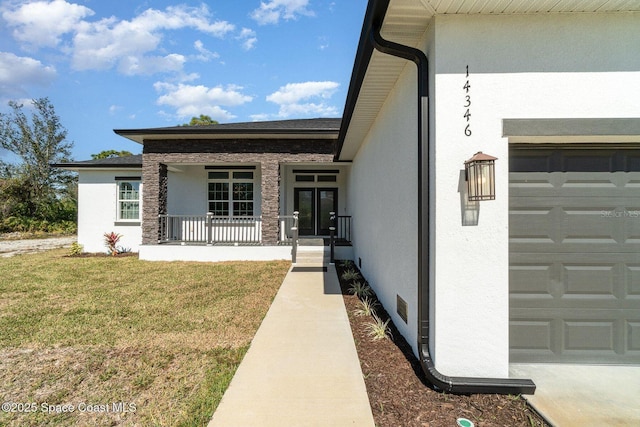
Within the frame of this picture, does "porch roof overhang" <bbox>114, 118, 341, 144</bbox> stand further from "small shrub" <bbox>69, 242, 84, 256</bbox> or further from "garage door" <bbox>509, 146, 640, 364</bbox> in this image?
"garage door" <bbox>509, 146, 640, 364</bbox>

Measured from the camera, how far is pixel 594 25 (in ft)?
8.49

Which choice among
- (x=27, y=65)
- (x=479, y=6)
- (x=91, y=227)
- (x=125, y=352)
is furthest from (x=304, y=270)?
(x=27, y=65)

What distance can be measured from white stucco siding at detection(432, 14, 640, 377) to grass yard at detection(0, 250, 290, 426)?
2.48 m

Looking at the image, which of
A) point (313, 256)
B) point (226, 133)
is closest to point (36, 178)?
point (226, 133)

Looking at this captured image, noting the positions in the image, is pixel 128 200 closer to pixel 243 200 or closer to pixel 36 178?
pixel 243 200

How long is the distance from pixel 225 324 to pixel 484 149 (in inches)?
168

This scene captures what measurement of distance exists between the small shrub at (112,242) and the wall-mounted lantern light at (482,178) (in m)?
13.4

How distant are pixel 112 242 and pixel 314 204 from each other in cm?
883

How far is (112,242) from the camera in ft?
37.3

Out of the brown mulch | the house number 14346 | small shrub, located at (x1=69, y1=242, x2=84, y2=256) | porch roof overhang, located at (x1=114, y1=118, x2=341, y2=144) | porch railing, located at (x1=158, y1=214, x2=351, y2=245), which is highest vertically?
porch roof overhang, located at (x1=114, y1=118, x2=341, y2=144)

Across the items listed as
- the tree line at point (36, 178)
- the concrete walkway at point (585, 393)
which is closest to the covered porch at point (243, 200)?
the concrete walkway at point (585, 393)

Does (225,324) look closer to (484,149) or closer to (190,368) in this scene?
(190,368)

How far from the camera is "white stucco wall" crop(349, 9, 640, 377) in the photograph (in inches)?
102

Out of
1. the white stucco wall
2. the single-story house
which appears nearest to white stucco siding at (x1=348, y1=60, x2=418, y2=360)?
the single-story house
